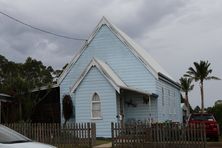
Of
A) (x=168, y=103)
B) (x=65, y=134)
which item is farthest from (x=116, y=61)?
(x=65, y=134)

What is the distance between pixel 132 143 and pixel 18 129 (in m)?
5.82

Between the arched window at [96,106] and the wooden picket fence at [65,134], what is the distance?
7.96 meters

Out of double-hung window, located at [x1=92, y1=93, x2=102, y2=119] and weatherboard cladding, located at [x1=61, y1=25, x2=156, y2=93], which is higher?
weatherboard cladding, located at [x1=61, y1=25, x2=156, y2=93]

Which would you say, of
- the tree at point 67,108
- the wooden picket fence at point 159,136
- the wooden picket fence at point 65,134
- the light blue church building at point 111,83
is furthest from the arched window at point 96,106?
the wooden picket fence at point 159,136

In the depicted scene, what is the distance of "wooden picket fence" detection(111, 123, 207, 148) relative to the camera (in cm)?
2019

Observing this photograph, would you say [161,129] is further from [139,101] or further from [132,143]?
[139,101]

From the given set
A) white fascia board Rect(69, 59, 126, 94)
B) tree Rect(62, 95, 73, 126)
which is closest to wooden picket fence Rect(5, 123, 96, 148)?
white fascia board Rect(69, 59, 126, 94)

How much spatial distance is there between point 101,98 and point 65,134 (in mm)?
8216

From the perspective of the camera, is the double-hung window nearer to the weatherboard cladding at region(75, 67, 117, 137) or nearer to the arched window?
the arched window

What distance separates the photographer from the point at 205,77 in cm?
6744

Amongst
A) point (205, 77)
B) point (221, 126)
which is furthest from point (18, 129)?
point (205, 77)

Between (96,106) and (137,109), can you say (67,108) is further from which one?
(137,109)

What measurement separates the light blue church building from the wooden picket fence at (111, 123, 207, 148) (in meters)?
8.71

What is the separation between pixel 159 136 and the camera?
817 inches
